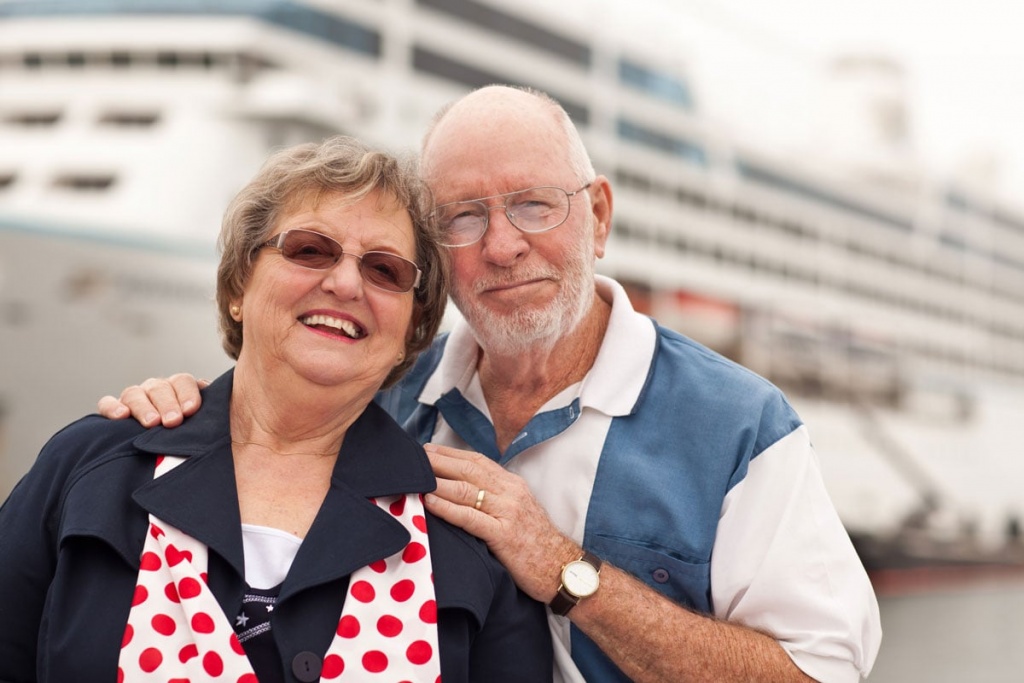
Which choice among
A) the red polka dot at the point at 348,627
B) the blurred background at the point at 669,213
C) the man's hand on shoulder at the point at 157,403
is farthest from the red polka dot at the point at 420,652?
the blurred background at the point at 669,213

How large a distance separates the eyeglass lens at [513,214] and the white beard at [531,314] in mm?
110

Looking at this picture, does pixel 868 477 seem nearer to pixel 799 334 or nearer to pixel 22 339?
pixel 799 334

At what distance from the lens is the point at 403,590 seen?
2000 millimetres

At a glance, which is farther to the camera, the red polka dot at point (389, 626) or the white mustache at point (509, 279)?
the white mustache at point (509, 279)

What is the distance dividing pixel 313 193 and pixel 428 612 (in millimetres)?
860

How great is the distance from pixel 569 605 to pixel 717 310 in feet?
66.4

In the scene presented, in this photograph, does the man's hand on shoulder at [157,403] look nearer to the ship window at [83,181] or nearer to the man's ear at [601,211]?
the man's ear at [601,211]

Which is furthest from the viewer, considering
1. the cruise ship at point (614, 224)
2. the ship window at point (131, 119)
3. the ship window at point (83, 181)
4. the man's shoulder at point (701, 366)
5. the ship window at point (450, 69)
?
the ship window at point (450, 69)

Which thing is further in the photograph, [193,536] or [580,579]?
[580,579]

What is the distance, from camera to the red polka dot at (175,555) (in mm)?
1896

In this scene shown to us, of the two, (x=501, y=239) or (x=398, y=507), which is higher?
(x=501, y=239)

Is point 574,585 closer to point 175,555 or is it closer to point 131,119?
point 175,555

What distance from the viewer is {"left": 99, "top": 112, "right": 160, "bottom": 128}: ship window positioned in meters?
13.7

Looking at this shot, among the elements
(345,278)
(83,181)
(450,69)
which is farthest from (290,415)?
(450,69)
